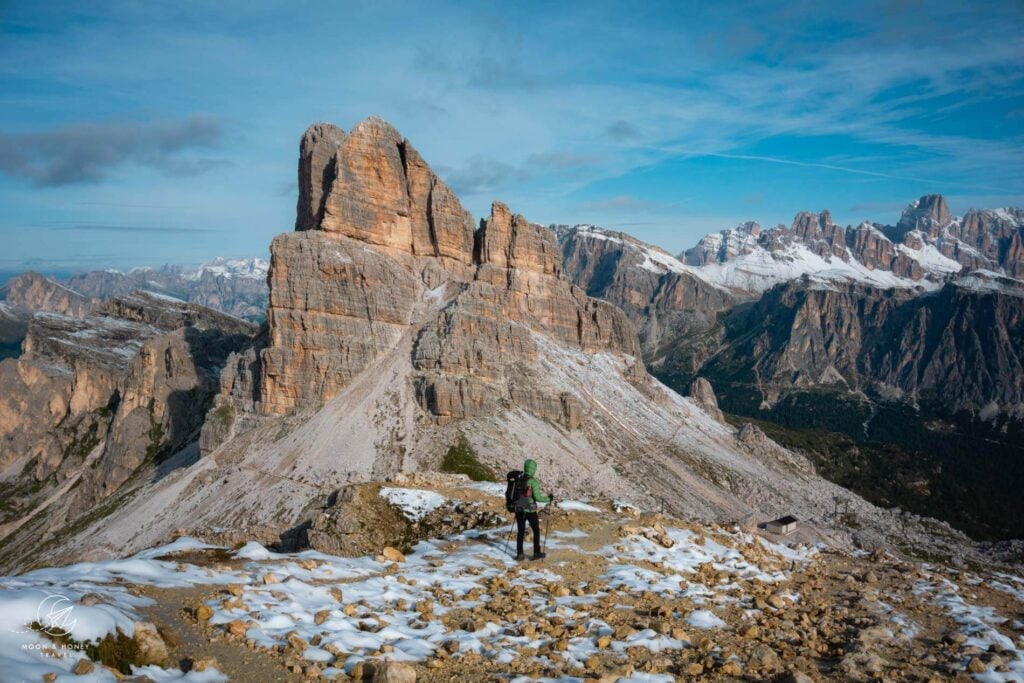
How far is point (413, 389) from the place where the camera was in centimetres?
8750

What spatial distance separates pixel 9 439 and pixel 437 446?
11903 centimetres

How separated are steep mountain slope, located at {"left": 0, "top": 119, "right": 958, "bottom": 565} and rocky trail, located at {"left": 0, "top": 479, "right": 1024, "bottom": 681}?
5092 cm

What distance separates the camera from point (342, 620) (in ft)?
45.4

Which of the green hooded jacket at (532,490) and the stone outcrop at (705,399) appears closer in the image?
the green hooded jacket at (532,490)

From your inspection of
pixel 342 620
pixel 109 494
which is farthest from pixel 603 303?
pixel 342 620

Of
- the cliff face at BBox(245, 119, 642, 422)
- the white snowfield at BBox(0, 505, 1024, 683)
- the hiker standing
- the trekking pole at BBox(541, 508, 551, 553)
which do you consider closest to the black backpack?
the hiker standing

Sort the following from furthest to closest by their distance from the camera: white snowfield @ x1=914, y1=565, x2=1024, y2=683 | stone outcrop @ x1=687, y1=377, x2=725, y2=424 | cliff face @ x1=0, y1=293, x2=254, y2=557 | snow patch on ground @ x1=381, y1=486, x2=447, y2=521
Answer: stone outcrop @ x1=687, y1=377, x2=725, y2=424, cliff face @ x1=0, y1=293, x2=254, y2=557, snow patch on ground @ x1=381, y1=486, x2=447, y2=521, white snowfield @ x1=914, y1=565, x2=1024, y2=683

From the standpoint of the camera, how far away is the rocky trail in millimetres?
11281

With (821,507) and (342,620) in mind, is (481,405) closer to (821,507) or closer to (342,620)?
(821,507)

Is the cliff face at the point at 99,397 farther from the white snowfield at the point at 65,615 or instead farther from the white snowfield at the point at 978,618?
the white snowfield at the point at 978,618

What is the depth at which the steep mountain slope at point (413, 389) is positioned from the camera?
76438 millimetres

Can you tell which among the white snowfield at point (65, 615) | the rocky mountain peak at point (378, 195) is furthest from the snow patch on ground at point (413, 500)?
the rocky mountain peak at point (378, 195)

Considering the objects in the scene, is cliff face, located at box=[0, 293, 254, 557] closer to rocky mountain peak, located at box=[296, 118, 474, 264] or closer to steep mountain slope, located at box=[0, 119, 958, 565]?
steep mountain slope, located at box=[0, 119, 958, 565]

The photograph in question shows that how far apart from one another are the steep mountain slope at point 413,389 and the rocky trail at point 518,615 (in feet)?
167
